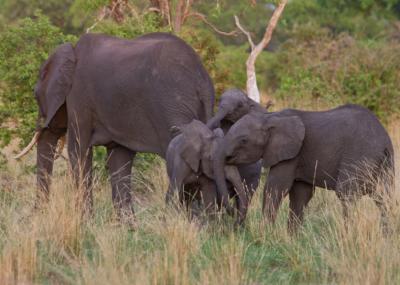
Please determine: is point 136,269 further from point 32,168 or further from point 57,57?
point 32,168

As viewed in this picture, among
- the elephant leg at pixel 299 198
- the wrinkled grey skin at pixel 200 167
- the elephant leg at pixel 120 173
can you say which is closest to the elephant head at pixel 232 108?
the wrinkled grey skin at pixel 200 167

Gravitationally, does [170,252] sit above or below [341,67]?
above

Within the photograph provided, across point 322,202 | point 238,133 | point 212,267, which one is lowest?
point 322,202

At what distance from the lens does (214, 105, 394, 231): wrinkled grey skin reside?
7539 mm

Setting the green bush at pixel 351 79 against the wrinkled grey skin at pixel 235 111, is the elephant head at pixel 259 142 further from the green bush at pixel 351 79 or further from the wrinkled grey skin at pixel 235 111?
the green bush at pixel 351 79

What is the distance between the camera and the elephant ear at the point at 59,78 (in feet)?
30.1

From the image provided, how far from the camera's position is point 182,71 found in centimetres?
841

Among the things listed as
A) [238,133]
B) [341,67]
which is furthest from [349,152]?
[341,67]

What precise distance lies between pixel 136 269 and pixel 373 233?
5.54ft

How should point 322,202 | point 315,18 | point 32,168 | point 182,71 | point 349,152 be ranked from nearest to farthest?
point 349,152 → point 182,71 → point 322,202 → point 32,168 → point 315,18

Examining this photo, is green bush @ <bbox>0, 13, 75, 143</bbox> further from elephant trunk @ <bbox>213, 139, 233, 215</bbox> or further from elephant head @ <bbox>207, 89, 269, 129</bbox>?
elephant trunk @ <bbox>213, 139, 233, 215</bbox>

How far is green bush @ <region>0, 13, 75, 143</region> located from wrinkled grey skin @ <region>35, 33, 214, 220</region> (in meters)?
1.21

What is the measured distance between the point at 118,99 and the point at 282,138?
5.62 feet

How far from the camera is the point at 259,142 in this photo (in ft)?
25.3
